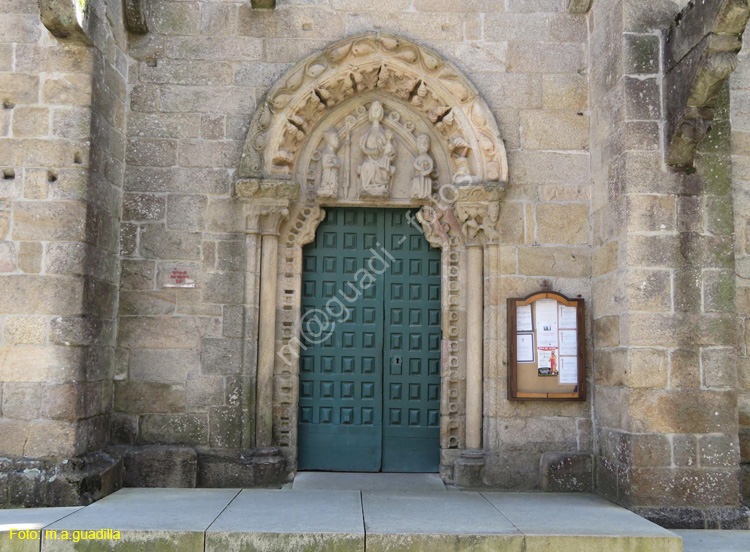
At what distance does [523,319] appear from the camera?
520cm

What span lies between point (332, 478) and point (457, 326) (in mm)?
1561

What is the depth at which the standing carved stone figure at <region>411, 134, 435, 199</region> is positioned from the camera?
18.2 feet

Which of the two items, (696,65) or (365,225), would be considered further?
(365,225)

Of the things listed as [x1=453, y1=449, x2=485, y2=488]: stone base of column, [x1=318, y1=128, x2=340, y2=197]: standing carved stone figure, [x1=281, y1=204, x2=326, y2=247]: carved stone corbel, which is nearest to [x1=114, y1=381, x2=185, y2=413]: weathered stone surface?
[x1=281, y1=204, x2=326, y2=247]: carved stone corbel

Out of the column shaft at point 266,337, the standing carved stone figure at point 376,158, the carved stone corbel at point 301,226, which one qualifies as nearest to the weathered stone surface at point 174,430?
the column shaft at point 266,337

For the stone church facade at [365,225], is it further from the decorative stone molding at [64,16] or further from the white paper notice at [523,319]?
the white paper notice at [523,319]

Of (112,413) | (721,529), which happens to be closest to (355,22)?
(112,413)

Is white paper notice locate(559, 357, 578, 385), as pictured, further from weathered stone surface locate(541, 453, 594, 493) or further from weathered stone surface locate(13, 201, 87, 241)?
weathered stone surface locate(13, 201, 87, 241)

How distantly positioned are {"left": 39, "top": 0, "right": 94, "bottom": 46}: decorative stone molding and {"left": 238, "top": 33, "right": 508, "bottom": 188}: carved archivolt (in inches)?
54.4

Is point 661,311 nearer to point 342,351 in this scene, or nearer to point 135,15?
point 342,351

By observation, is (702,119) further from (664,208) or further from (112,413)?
(112,413)

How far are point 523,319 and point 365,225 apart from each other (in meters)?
1.52

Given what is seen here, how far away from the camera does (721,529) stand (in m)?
4.43

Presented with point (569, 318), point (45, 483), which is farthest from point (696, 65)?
point (45, 483)
